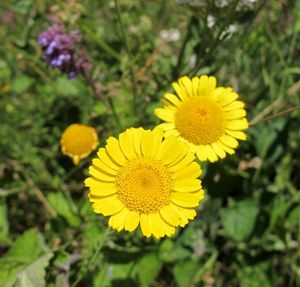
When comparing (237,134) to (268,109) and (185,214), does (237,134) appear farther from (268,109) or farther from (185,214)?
(268,109)

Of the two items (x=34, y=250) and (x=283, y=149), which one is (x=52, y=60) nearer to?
(x=34, y=250)

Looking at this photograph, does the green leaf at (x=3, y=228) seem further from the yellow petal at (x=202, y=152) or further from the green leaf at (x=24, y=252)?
the yellow petal at (x=202, y=152)

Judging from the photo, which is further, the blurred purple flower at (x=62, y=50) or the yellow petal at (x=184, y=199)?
the blurred purple flower at (x=62, y=50)

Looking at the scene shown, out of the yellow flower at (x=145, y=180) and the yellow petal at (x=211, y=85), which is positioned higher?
the yellow petal at (x=211, y=85)

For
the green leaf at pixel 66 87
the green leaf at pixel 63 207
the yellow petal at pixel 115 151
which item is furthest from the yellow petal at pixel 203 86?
the green leaf at pixel 66 87

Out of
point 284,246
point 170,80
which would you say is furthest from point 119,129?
point 284,246

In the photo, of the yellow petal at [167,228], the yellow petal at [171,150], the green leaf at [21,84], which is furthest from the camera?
the green leaf at [21,84]

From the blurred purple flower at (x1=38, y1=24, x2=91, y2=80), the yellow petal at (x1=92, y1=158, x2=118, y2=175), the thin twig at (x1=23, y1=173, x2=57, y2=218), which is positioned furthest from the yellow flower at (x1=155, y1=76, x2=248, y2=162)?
the thin twig at (x1=23, y1=173, x2=57, y2=218)

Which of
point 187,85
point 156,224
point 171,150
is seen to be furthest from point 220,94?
point 156,224
